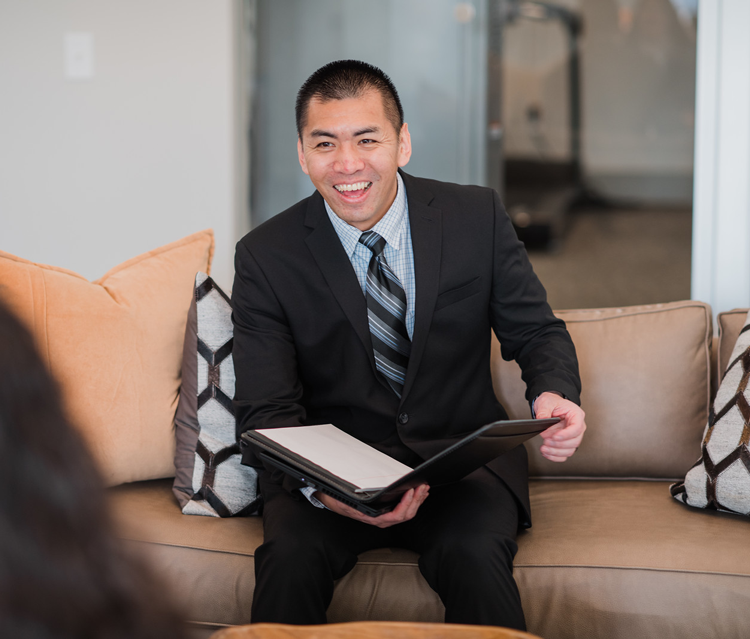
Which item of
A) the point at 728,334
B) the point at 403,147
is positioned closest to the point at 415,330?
the point at 403,147

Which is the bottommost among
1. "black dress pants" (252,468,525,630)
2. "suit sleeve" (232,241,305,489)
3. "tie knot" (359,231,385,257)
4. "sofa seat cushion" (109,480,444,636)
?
"sofa seat cushion" (109,480,444,636)

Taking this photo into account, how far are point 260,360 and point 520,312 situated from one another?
0.56 metres

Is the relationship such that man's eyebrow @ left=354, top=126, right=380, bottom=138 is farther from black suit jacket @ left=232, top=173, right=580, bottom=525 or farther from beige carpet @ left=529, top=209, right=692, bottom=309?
beige carpet @ left=529, top=209, right=692, bottom=309

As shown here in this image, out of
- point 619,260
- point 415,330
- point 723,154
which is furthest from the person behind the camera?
point 619,260

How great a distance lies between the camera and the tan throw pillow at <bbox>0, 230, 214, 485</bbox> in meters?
1.62

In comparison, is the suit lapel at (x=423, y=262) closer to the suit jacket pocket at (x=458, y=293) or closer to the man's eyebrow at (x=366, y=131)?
the suit jacket pocket at (x=458, y=293)

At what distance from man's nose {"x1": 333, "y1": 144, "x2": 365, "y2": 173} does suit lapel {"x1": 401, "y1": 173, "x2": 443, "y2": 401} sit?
17cm

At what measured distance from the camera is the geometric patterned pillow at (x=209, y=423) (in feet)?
5.16

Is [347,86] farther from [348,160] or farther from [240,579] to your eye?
[240,579]

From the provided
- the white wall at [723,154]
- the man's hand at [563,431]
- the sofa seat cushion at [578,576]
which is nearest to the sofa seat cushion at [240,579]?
the sofa seat cushion at [578,576]

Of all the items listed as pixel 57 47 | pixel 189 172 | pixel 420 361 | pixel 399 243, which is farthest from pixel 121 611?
pixel 57 47

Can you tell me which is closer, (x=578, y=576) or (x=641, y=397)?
(x=578, y=576)

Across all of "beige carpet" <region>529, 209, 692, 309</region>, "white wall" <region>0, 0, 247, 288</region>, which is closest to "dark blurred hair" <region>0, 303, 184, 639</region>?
"white wall" <region>0, 0, 247, 288</region>

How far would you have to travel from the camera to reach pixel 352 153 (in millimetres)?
1547
